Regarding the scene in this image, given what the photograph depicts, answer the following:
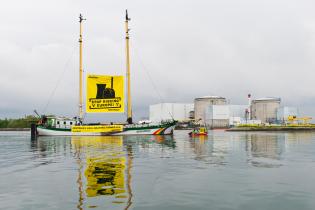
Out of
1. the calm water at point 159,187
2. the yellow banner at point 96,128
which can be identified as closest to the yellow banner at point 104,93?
the yellow banner at point 96,128

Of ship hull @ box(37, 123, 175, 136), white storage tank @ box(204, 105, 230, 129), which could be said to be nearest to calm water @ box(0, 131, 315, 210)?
ship hull @ box(37, 123, 175, 136)

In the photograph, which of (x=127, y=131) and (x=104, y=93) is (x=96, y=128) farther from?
(x=104, y=93)

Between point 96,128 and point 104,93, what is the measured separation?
954 centimetres

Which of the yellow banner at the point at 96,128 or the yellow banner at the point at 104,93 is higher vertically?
the yellow banner at the point at 104,93

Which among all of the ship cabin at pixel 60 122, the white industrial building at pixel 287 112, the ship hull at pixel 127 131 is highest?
the white industrial building at pixel 287 112

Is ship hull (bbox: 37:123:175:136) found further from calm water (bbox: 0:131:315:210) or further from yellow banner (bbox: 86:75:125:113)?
calm water (bbox: 0:131:315:210)

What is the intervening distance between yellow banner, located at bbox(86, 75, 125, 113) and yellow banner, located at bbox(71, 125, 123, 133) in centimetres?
433

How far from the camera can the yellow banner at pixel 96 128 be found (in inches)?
3096

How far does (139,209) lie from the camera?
1119 centimetres

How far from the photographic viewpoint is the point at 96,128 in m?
79.1

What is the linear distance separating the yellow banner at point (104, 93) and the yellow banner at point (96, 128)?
4.33 metres

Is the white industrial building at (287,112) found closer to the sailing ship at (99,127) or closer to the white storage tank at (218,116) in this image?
the white storage tank at (218,116)

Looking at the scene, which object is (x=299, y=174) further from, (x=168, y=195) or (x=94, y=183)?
(x=94, y=183)

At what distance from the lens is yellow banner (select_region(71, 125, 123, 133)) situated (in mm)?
78637
